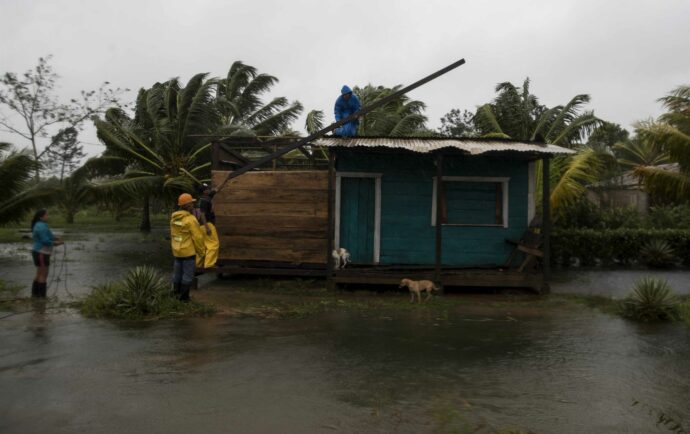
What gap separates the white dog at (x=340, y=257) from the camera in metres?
10.5

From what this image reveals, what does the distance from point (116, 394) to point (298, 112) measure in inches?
831

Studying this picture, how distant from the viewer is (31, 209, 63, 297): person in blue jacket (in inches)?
339

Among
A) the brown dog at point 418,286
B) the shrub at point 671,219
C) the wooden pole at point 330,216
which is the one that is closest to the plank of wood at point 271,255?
the wooden pole at point 330,216

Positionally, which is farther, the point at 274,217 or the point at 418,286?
the point at 274,217

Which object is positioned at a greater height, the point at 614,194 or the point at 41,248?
the point at 614,194

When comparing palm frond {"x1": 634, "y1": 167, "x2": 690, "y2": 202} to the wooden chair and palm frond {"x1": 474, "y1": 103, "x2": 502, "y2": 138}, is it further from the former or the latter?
palm frond {"x1": 474, "y1": 103, "x2": 502, "y2": 138}

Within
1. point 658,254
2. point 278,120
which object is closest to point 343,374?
point 658,254

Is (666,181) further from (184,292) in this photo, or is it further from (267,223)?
(184,292)

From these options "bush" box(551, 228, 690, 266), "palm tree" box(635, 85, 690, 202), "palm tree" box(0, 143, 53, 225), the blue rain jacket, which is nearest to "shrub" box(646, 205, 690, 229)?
"bush" box(551, 228, 690, 266)

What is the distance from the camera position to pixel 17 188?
16.2m

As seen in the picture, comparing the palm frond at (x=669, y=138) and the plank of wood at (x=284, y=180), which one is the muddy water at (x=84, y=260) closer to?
the plank of wood at (x=284, y=180)

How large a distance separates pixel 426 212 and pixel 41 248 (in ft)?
22.9

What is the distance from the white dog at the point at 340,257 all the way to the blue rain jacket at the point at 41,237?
4795 millimetres

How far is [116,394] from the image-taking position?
4.63m
